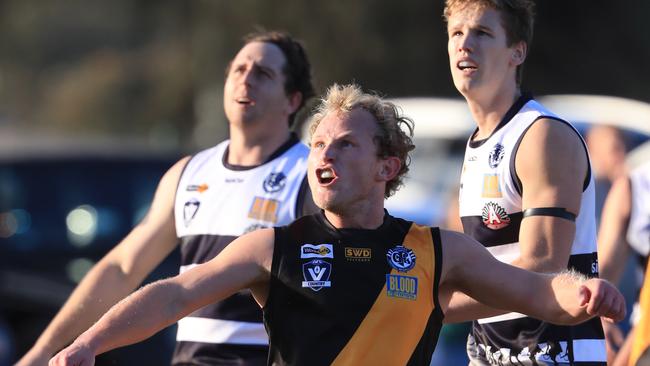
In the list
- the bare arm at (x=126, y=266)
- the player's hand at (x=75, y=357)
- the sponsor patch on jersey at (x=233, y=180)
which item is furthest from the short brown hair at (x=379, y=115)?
the bare arm at (x=126, y=266)

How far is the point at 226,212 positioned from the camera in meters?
6.62

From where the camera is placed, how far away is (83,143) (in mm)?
13000

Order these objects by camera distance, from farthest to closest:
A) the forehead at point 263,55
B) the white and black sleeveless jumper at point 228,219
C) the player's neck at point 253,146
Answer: the forehead at point 263,55, the player's neck at point 253,146, the white and black sleeveless jumper at point 228,219

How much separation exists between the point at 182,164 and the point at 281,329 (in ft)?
7.11

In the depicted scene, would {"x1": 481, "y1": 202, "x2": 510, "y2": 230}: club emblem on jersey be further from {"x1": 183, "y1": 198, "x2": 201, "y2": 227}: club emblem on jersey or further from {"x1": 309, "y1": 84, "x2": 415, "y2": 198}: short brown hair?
{"x1": 183, "y1": 198, "x2": 201, "y2": 227}: club emblem on jersey

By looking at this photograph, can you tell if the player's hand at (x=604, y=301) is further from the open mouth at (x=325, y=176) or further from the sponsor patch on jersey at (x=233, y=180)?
the sponsor patch on jersey at (x=233, y=180)

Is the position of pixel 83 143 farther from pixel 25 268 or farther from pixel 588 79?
pixel 588 79

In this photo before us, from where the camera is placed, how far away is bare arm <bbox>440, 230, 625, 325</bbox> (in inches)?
192

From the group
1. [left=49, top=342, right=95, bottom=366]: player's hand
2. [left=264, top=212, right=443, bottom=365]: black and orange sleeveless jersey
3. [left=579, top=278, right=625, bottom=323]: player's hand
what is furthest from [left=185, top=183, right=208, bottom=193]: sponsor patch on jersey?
[left=579, top=278, right=625, bottom=323]: player's hand

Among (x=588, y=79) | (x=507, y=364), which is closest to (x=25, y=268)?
(x=507, y=364)

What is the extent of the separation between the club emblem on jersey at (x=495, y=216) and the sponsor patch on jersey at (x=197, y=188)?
1522mm

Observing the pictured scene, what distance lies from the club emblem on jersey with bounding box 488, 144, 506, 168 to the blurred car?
535 centimetres

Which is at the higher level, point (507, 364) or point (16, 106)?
point (507, 364)

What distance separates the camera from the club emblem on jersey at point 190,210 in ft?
21.9
